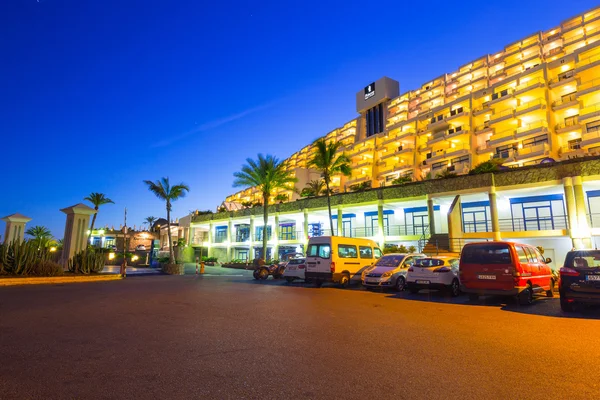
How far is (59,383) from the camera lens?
12.0ft

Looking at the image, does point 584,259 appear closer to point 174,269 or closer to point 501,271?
point 501,271

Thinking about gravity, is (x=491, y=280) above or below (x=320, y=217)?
below

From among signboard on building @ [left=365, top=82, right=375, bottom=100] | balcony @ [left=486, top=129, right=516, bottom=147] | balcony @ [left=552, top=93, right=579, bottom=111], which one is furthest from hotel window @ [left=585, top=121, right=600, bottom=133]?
signboard on building @ [left=365, top=82, right=375, bottom=100]

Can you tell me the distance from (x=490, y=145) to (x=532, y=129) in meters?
5.27

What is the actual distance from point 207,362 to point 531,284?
1024cm

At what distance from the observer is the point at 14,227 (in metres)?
20.8

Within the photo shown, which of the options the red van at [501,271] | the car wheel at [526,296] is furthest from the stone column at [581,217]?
the car wheel at [526,296]

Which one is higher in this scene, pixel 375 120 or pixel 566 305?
pixel 375 120

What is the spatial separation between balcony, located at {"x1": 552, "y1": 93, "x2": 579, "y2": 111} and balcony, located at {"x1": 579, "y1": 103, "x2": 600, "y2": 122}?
1.13 meters

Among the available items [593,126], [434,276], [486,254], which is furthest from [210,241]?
[593,126]

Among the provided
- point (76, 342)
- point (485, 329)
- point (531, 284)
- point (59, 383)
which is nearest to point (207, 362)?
point (59, 383)

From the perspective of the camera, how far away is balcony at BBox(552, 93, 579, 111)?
36031 mm

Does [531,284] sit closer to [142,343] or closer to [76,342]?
[142,343]

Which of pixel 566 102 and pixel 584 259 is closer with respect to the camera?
pixel 584 259
